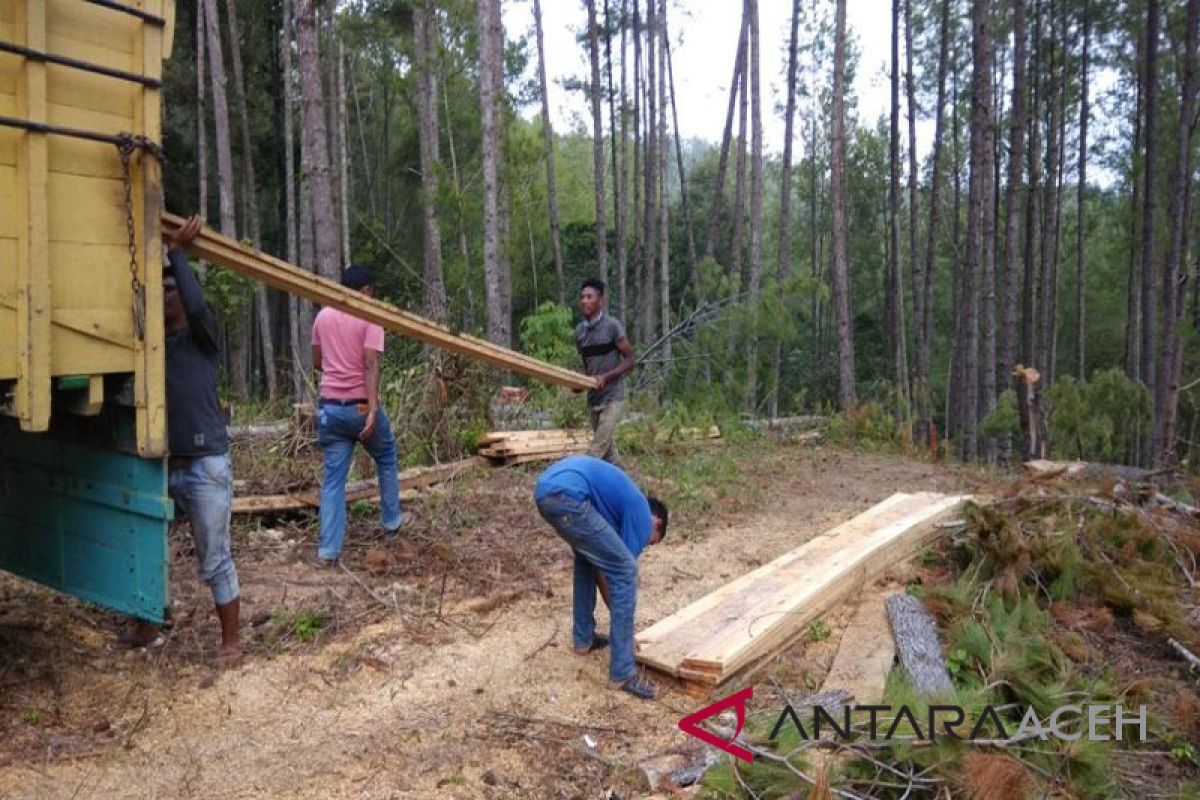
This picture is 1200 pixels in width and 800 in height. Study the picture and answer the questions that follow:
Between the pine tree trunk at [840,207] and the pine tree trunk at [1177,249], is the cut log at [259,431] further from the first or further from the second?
the pine tree trunk at [1177,249]

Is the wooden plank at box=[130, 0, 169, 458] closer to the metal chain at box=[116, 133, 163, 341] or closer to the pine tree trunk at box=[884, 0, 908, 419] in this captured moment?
the metal chain at box=[116, 133, 163, 341]

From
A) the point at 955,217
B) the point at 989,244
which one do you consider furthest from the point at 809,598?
the point at 955,217

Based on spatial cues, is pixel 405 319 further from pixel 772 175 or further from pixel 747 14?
pixel 772 175

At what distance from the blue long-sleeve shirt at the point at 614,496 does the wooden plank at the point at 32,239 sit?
2.15m

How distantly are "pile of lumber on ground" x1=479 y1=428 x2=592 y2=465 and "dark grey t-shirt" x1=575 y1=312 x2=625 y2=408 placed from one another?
5.69ft

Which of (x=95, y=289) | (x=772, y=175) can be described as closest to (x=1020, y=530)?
(x=95, y=289)

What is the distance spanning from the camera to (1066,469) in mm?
10242

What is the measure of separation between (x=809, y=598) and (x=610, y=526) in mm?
1625

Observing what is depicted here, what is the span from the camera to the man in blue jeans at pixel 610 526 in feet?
14.0

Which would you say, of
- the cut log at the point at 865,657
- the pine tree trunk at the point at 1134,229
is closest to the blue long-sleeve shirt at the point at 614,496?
the cut log at the point at 865,657

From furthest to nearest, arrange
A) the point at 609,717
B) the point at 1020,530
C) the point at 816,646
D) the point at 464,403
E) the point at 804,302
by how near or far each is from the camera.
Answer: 1. the point at 804,302
2. the point at 464,403
3. the point at 1020,530
4. the point at 816,646
5. the point at 609,717

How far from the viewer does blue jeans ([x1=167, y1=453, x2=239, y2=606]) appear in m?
4.34

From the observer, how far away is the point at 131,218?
3814 millimetres

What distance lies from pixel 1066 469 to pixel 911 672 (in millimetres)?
6861
